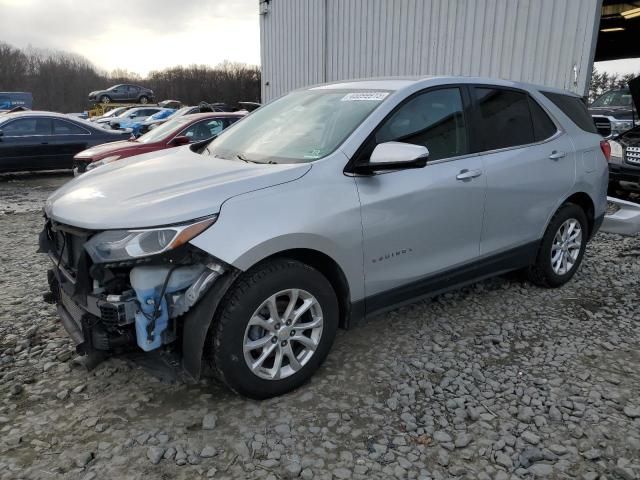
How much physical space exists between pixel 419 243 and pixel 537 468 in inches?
54.1

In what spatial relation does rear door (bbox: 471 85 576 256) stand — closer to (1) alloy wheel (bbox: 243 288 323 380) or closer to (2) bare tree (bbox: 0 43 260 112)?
(1) alloy wheel (bbox: 243 288 323 380)

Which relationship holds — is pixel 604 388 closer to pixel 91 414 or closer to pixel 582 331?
pixel 582 331

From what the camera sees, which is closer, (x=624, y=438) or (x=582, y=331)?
(x=624, y=438)

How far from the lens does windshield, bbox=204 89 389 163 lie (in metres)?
3.04

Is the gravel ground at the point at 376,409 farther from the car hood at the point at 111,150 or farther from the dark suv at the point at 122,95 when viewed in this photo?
the dark suv at the point at 122,95

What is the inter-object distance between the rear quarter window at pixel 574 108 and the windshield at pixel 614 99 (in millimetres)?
12512

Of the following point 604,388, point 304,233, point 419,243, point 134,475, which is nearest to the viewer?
point 134,475

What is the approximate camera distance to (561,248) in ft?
14.3

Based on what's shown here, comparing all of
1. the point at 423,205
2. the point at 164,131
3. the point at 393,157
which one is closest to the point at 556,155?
the point at 423,205

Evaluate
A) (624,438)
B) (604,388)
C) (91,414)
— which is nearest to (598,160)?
(604,388)

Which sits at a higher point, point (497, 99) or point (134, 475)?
point (497, 99)

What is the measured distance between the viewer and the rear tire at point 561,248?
13.7 feet

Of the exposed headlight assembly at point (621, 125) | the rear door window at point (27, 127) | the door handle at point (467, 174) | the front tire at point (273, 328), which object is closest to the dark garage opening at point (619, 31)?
the exposed headlight assembly at point (621, 125)

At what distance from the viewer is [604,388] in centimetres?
295
